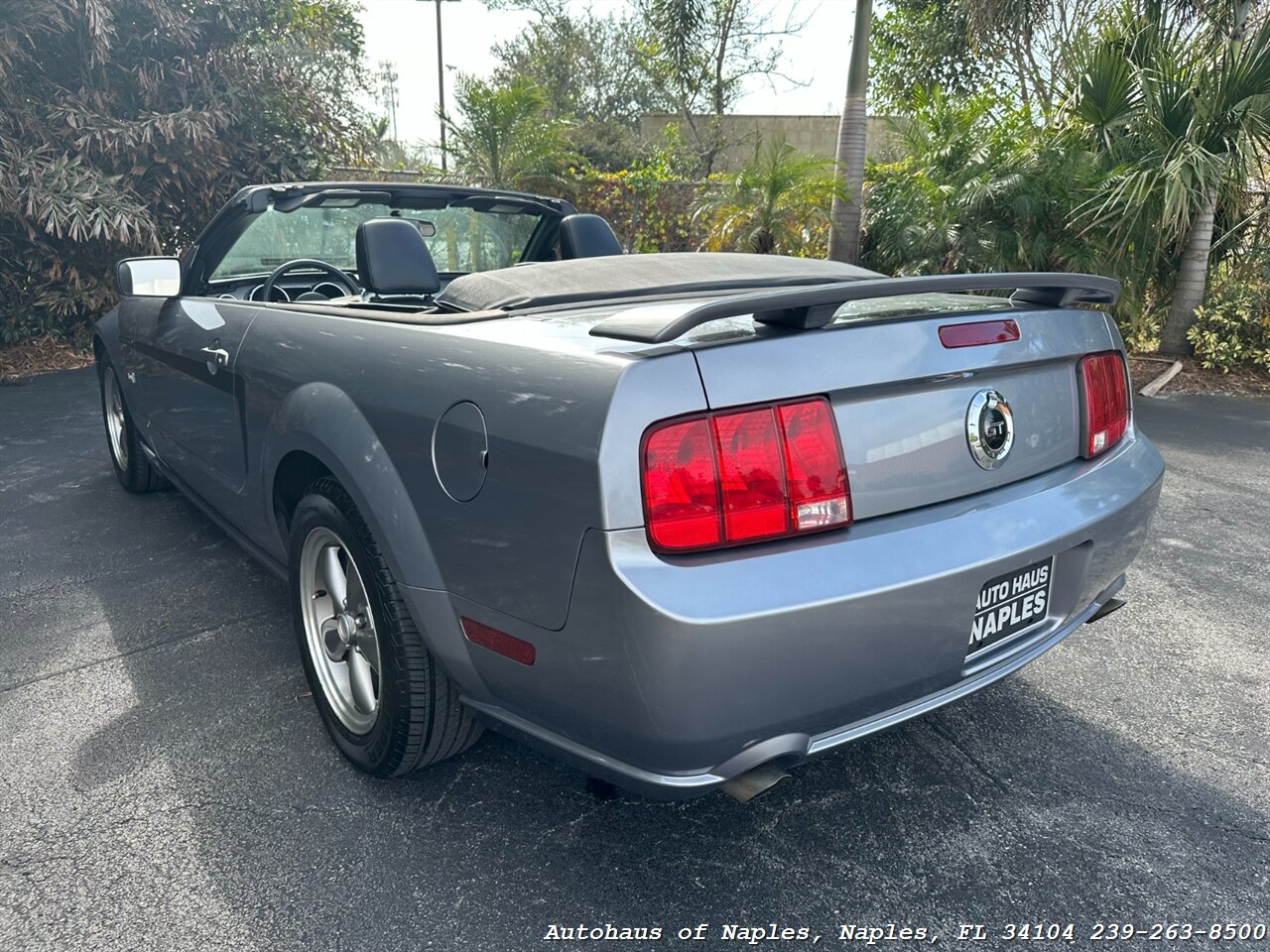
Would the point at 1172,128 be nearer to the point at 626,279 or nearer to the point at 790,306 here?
the point at 626,279

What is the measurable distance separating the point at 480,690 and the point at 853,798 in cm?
95

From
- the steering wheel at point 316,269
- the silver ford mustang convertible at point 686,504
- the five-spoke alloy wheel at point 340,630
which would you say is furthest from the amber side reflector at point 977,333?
the steering wheel at point 316,269

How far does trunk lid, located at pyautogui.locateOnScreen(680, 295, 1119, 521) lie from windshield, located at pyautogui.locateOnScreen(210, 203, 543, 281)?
2.10 metres

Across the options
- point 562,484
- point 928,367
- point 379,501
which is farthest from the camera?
point 379,501

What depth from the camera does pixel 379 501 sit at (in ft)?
6.42

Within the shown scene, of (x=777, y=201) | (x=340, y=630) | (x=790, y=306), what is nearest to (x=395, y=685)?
(x=340, y=630)

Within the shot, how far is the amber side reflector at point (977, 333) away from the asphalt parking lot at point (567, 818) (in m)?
0.83

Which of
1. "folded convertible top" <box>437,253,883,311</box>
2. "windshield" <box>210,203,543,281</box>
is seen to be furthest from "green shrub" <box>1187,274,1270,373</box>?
"windshield" <box>210,203,543,281</box>

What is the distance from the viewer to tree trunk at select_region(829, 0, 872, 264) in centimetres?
1001

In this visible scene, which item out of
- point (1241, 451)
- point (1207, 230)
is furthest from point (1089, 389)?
point (1207, 230)

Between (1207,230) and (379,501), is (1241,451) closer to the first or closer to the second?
(1207,230)

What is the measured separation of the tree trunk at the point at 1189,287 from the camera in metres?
8.41

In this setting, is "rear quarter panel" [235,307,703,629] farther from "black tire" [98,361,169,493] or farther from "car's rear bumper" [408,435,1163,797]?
"black tire" [98,361,169,493]

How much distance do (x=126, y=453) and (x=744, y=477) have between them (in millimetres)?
3993
